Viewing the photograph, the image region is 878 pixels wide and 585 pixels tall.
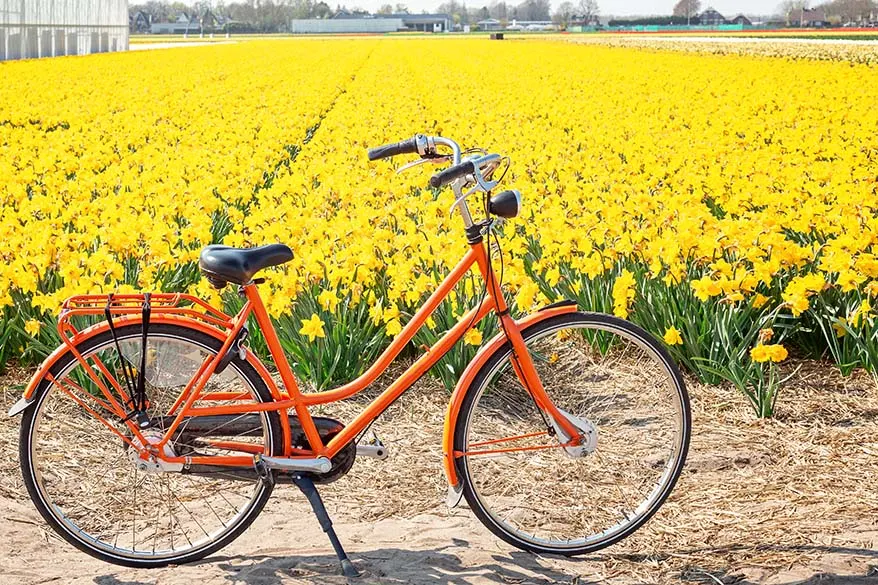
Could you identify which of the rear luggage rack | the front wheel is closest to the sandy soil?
the front wheel

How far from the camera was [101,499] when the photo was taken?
3.58 metres

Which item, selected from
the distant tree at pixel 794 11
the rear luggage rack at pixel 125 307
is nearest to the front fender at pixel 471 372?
the rear luggage rack at pixel 125 307

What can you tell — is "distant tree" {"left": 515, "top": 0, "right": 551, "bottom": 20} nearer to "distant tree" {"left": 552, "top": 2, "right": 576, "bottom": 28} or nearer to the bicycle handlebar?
"distant tree" {"left": 552, "top": 2, "right": 576, "bottom": 28}

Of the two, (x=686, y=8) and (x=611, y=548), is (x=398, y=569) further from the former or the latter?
(x=686, y=8)

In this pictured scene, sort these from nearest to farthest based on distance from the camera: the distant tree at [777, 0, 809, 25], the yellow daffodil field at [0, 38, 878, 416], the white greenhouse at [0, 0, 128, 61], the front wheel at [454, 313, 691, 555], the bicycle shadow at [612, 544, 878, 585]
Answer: the bicycle shadow at [612, 544, 878, 585] → the front wheel at [454, 313, 691, 555] → the yellow daffodil field at [0, 38, 878, 416] → the white greenhouse at [0, 0, 128, 61] → the distant tree at [777, 0, 809, 25]

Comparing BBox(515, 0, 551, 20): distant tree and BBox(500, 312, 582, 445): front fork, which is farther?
BBox(515, 0, 551, 20): distant tree

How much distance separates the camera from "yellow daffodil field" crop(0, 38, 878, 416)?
4605mm

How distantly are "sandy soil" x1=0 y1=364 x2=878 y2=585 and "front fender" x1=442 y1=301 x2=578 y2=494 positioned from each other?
1.02 feet

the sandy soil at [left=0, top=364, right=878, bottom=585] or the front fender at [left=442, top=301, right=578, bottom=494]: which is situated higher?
the front fender at [left=442, top=301, right=578, bottom=494]

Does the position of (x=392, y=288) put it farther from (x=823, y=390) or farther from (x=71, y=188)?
(x=71, y=188)

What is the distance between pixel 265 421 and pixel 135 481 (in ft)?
2.10

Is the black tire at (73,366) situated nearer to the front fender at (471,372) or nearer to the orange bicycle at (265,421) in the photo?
the orange bicycle at (265,421)

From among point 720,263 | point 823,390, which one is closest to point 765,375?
point 823,390

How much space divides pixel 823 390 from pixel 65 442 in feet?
9.97
